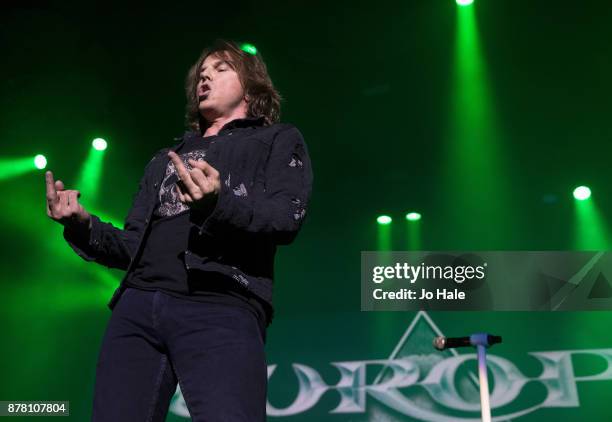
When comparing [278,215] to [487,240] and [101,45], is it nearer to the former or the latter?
[101,45]

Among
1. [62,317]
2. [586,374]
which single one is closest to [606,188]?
[586,374]

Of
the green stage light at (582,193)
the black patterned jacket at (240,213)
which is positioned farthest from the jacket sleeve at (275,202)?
the green stage light at (582,193)

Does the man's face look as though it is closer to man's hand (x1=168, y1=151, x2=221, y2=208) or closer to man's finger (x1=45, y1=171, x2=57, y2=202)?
man's finger (x1=45, y1=171, x2=57, y2=202)

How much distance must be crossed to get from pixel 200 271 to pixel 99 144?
487cm

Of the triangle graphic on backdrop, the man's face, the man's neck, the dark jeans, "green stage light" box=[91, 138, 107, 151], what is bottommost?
the dark jeans

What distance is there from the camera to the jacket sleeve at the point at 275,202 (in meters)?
1.09

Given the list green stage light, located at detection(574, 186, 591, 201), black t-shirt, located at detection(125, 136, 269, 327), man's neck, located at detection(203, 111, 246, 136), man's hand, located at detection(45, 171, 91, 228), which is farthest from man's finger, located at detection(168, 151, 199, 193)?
green stage light, located at detection(574, 186, 591, 201)

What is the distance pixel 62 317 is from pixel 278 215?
16.4 feet

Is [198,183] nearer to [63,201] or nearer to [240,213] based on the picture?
[240,213]

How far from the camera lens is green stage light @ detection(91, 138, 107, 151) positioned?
18.7 ft

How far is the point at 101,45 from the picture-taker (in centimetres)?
515

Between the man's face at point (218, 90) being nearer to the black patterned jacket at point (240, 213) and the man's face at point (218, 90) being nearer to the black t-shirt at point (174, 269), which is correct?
the black patterned jacket at point (240, 213)

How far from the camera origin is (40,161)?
562cm

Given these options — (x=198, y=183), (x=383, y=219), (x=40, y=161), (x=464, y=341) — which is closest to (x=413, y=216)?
(x=383, y=219)
